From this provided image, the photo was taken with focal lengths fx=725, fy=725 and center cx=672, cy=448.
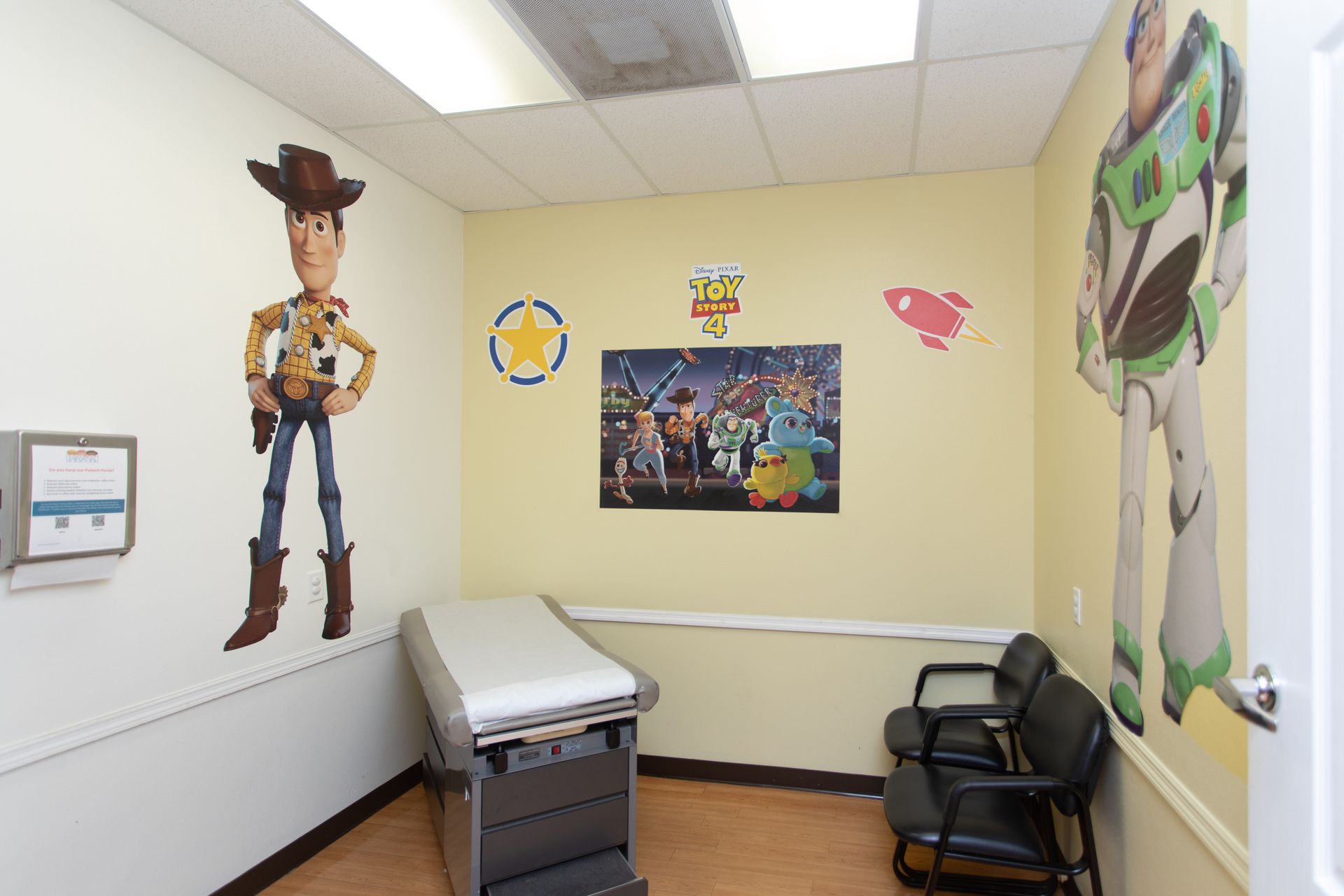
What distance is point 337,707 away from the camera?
10.6 feet

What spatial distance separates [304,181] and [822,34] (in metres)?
2.14

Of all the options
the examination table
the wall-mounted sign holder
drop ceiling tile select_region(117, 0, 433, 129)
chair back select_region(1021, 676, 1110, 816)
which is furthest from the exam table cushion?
drop ceiling tile select_region(117, 0, 433, 129)

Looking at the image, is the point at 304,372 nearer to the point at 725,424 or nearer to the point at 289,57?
the point at 289,57

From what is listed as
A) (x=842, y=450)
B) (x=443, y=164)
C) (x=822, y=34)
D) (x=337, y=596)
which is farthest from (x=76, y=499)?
(x=842, y=450)

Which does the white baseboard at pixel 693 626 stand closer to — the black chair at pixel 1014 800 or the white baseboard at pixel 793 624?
the white baseboard at pixel 793 624

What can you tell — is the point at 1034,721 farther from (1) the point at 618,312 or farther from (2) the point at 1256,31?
(1) the point at 618,312

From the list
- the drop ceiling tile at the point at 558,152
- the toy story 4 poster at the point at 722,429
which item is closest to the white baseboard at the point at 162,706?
the toy story 4 poster at the point at 722,429

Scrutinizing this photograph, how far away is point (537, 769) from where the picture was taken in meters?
2.57

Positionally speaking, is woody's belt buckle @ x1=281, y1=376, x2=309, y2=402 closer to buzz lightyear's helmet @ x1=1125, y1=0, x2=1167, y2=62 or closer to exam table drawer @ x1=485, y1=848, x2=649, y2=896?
exam table drawer @ x1=485, y1=848, x2=649, y2=896

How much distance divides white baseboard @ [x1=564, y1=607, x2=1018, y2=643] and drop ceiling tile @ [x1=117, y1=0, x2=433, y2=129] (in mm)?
2567

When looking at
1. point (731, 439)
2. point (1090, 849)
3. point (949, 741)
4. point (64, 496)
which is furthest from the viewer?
point (731, 439)

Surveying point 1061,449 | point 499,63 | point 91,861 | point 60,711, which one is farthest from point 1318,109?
point 91,861

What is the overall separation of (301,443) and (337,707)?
A: 119 cm

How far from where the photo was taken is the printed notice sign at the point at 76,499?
2.02m
